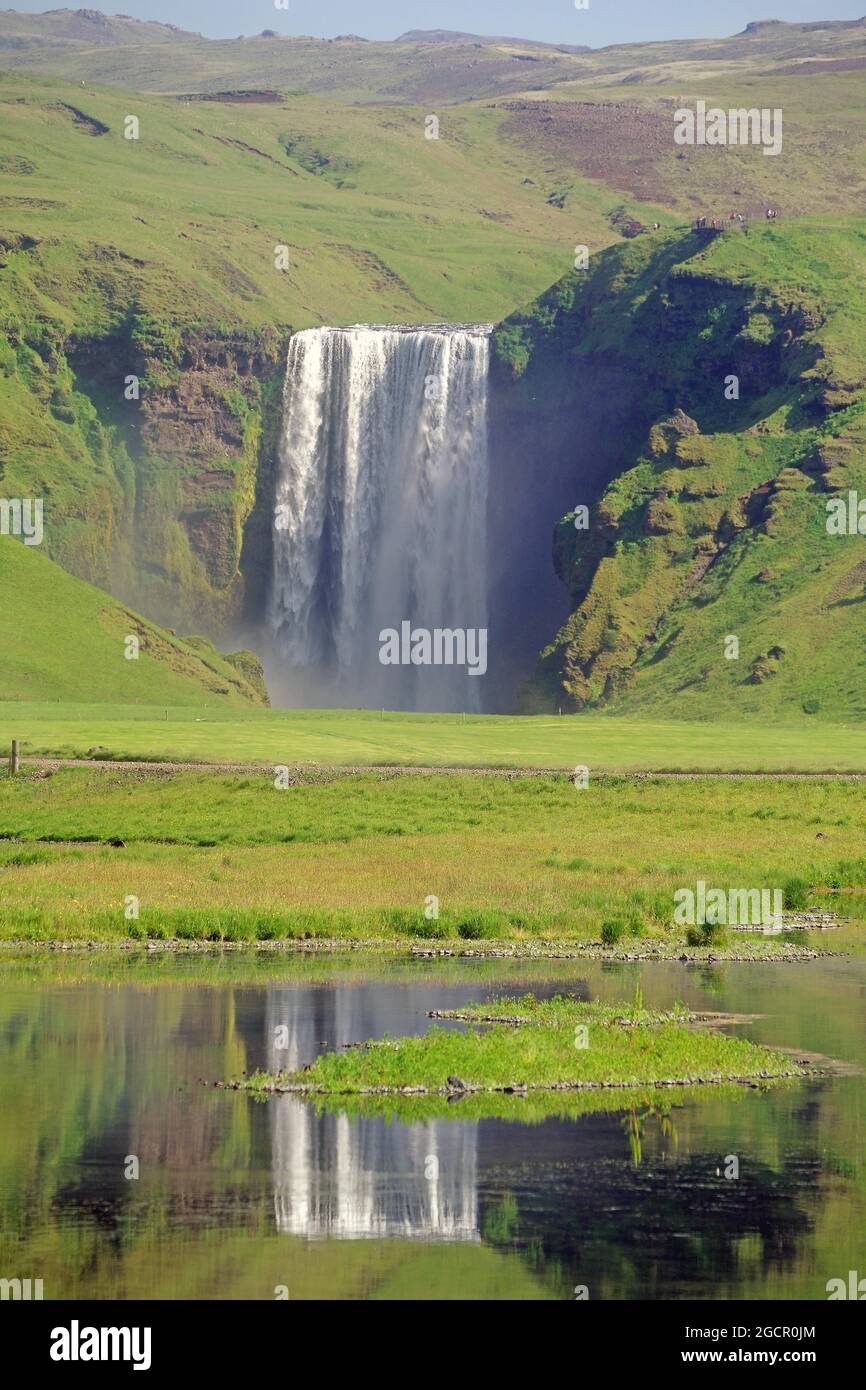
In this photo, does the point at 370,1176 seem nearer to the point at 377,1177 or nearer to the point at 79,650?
the point at 377,1177

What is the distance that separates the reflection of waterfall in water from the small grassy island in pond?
1110mm

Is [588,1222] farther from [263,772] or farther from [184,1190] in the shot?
[263,772]

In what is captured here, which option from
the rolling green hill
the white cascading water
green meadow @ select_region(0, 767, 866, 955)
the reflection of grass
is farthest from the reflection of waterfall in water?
the white cascading water

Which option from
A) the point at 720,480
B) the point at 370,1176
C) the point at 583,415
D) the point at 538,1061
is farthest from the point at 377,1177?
the point at 583,415

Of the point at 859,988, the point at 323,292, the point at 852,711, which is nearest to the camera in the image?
the point at 859,988

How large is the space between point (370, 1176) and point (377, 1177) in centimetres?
9

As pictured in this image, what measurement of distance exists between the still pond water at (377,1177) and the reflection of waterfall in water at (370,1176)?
47 millimetres

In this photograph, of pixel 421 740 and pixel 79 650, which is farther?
pixel 79 650

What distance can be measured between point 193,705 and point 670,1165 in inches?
A: 3774

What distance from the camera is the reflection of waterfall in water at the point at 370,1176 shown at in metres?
27.2

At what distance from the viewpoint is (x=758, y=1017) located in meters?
40.3

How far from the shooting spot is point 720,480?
479 ft

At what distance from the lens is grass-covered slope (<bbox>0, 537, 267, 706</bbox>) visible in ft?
396

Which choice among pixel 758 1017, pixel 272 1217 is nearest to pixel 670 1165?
pixel 272 1217
